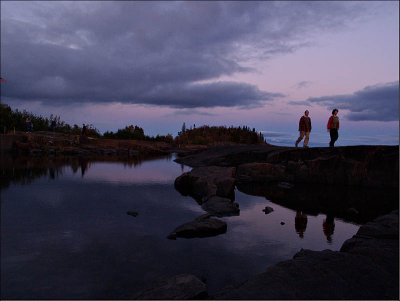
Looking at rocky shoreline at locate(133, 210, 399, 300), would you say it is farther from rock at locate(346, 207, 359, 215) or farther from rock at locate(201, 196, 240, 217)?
rock at locate(346, 207, 359, 215)

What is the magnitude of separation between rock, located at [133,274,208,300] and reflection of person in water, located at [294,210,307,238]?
162 inches

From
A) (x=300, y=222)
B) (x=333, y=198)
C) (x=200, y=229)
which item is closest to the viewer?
(x=200, y=229)

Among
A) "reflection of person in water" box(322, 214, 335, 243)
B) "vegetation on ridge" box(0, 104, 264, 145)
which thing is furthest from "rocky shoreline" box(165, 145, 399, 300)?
"vegetation on ridge" box(0, 104, 264, 145)

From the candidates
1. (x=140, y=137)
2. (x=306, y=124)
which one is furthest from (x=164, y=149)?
(x=306, y=124)

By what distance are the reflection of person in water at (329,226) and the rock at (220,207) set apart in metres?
2.38

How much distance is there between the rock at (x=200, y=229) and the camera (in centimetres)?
768

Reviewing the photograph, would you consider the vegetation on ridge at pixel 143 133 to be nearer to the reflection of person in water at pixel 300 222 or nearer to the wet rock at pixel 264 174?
the wet rock at pixel 264 174

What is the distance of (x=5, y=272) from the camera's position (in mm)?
5430

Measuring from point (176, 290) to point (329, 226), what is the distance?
5816mm

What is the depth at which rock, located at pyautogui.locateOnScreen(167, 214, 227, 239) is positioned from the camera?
7684 millimetres

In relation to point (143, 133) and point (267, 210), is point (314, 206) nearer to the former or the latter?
point (267, 210)

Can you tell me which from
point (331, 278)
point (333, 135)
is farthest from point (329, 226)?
point (333, 135)

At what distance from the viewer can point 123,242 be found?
7.10 m

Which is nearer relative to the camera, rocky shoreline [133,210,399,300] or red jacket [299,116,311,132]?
rocky shoreline [133,210,399,300]
